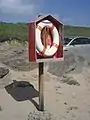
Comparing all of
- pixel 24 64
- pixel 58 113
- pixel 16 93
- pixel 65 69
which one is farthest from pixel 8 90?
pixel 65 69

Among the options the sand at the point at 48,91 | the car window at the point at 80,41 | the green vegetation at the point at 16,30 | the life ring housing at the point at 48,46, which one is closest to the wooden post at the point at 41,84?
the sand at the point at 48,91

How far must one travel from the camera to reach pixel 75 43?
23078mm

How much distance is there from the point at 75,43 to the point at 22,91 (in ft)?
46.4

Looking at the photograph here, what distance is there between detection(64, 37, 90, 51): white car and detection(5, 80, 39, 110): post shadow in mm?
10717

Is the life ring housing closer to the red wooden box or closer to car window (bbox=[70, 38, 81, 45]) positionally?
the red wooden box

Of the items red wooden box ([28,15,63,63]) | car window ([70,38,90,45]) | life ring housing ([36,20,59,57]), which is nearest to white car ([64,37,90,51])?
car window ([70,38,90,45])

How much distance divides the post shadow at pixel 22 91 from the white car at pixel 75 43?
35.2 feet

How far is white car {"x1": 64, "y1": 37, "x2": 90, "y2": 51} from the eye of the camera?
70.9ft

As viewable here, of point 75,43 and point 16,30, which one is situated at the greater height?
point 16,30

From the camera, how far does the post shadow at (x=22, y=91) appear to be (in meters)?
8.86

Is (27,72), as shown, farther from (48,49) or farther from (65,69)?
(48,49)

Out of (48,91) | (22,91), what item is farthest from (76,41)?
(22,91)

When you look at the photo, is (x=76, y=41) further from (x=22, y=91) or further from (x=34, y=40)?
(x=34, y=40)

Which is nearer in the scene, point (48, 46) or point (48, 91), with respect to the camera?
point (48, 46)
